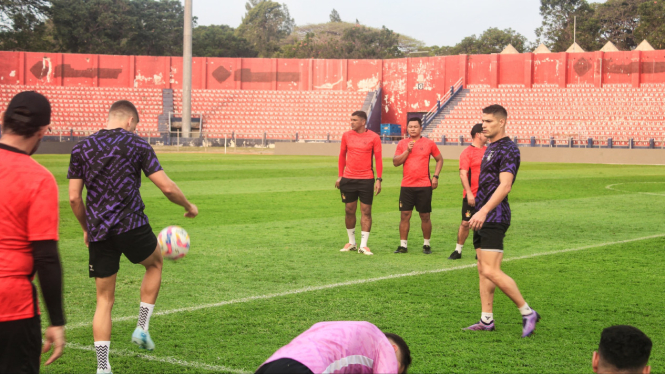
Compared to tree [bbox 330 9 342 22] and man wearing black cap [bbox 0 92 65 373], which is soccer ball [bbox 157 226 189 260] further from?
tree [bbox 330 9 342 22]

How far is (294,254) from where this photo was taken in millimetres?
9531

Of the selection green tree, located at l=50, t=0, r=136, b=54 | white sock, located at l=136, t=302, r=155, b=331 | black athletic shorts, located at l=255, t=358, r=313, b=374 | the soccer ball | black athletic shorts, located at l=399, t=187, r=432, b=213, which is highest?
green tree, located at l=50, t=0, r=136, b=54

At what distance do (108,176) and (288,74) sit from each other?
2123 inches

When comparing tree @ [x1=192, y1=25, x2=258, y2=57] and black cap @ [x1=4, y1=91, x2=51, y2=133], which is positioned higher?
tree @ [x1=192, y1=25, x2=258, y2=57]

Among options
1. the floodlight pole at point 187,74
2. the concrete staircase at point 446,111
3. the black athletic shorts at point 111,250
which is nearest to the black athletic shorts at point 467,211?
the black athletic shorts at point 111,250

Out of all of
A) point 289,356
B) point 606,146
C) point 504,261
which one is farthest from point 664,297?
point 606,146

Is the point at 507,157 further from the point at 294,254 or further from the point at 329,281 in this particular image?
the point at 294,254

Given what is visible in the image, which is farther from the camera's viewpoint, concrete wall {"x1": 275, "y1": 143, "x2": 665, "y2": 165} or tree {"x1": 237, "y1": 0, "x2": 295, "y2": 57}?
tree {"x1": 237, "y1": 0, "x2": 295, "y2": 57}

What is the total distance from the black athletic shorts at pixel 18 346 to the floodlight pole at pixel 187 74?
45807 millimetres

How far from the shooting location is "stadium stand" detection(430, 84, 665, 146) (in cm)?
4312

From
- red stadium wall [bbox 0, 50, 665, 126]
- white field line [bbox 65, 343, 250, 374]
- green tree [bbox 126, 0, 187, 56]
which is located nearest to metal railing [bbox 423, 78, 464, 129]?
red stadium wall [bbox 0, 50, 665, 126]

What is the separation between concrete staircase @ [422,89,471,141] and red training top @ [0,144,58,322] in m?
44.7

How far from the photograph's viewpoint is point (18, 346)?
9.73 feet

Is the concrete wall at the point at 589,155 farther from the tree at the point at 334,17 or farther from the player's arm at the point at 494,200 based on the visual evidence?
the tree at the point at 334,17
